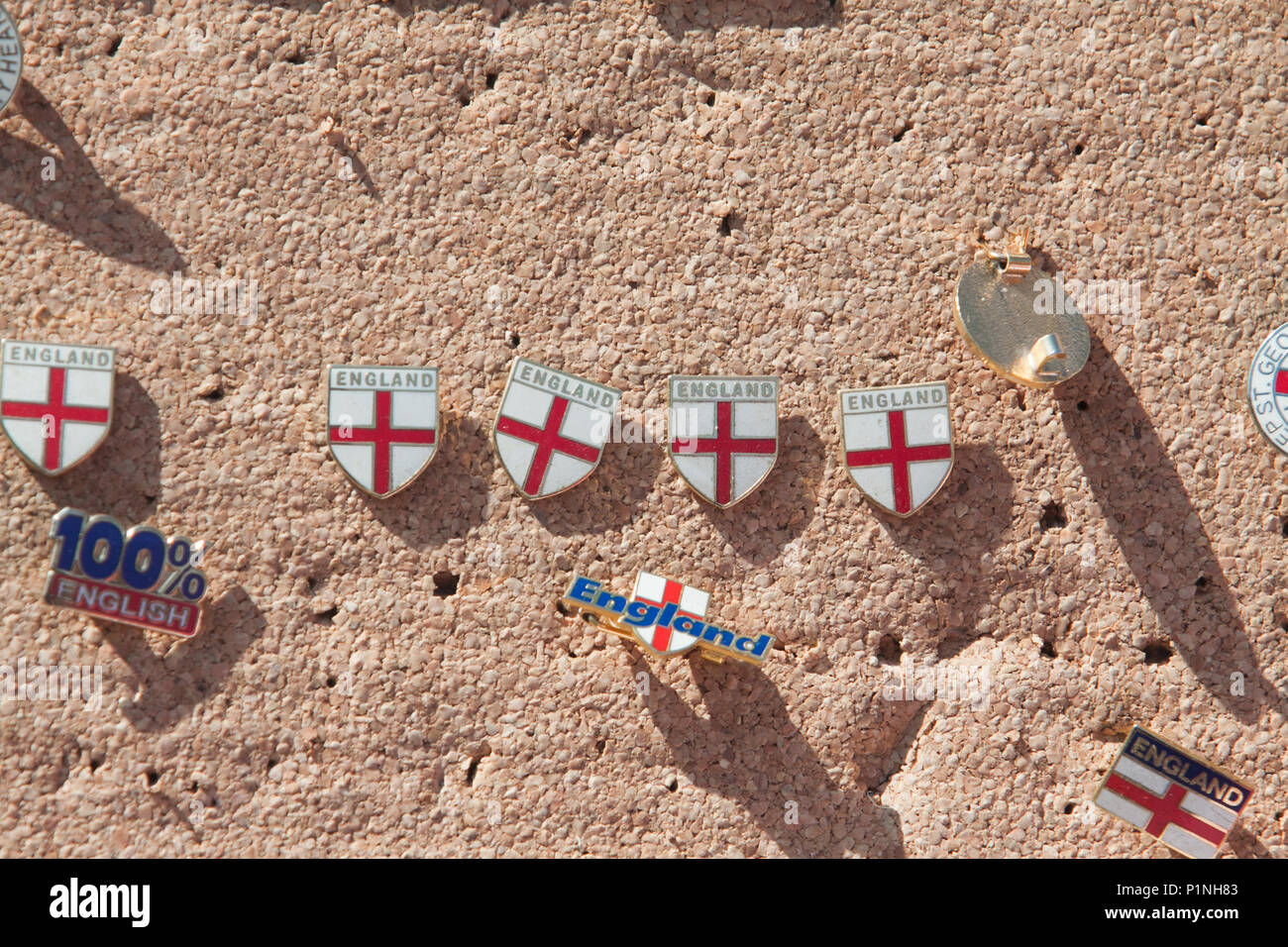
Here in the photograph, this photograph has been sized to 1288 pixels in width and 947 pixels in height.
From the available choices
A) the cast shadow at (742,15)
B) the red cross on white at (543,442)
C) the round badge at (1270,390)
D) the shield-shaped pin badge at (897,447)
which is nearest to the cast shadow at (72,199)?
the red cross on white at (543,442)

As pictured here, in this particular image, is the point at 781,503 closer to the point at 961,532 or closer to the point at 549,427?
the point at 961,532

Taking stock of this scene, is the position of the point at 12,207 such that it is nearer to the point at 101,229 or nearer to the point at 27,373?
the point at 101,229

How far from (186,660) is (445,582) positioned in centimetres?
125

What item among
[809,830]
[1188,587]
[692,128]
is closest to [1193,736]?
[1188,587]

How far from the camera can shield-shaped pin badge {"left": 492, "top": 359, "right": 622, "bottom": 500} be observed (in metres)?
5.94

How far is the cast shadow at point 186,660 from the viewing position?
5.84 m

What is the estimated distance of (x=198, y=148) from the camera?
6.15 meters

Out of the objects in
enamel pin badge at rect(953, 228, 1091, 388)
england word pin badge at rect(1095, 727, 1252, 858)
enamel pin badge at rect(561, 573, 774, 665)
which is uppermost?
enamel pin badge at rect(953, 228, 1091, 388)

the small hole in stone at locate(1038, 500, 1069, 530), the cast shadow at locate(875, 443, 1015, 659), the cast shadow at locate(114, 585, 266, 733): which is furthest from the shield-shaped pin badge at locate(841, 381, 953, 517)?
the cast shadow at locate(114, 585, 266, 733)

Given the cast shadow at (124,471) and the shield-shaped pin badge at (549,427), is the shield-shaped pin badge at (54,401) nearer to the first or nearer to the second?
the cast shadow at (124,471)

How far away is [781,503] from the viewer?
610cm

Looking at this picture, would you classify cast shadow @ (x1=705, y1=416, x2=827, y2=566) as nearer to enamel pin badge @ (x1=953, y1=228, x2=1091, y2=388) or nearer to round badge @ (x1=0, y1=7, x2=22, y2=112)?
enamel pin badge @ (x1=953, y1=228, x2=1091, y2=388)

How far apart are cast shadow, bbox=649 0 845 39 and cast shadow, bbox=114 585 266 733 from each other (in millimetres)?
3550

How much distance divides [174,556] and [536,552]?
165 centimetres
